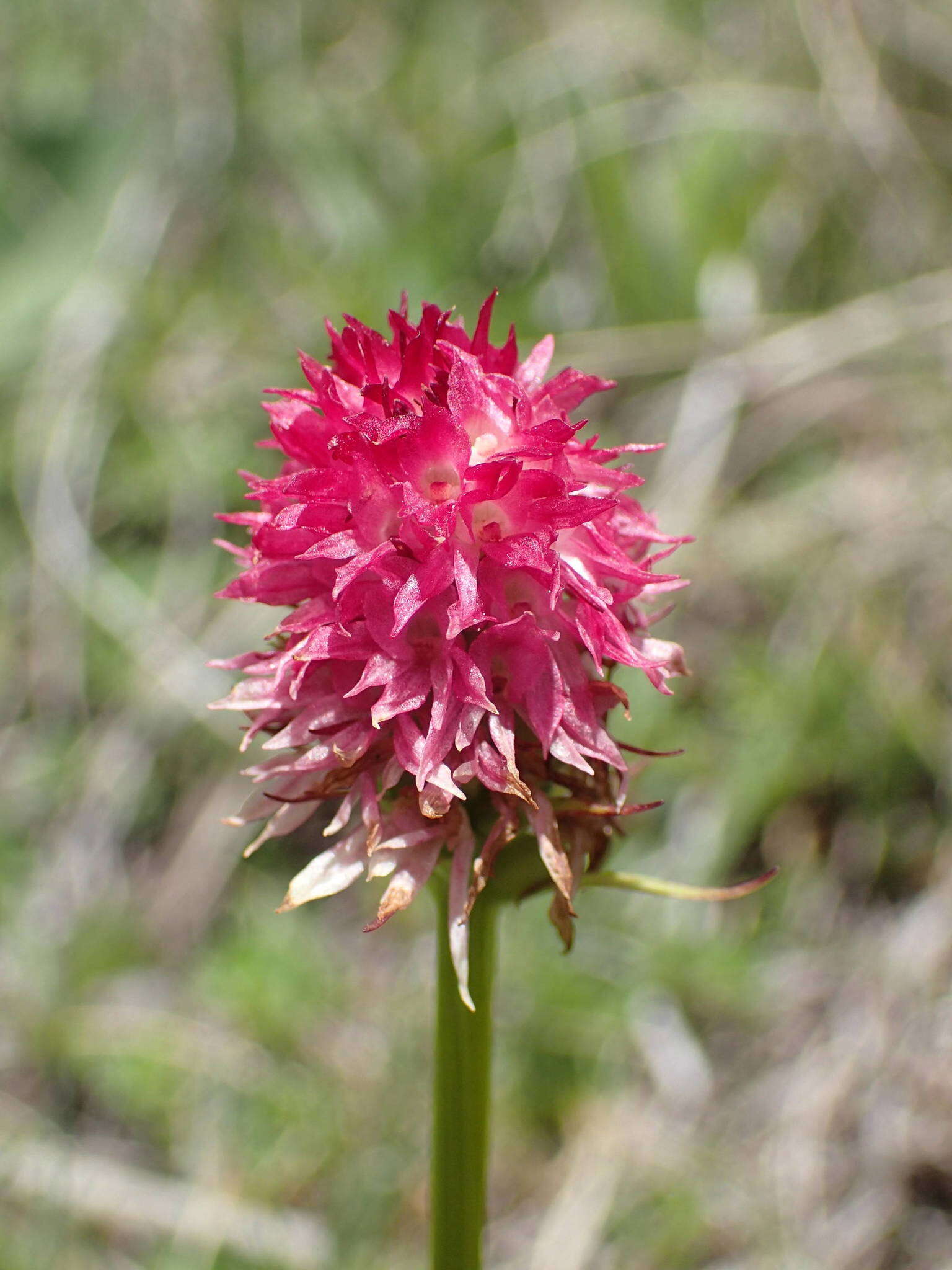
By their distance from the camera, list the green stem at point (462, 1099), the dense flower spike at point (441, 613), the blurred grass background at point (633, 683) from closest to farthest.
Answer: the dense flower spike at point (441, 613), the green stem at point (462, 1099), the blurred grass background at point (633, 683)

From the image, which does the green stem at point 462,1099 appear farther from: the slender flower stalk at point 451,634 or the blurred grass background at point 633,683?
the blurred grass background at point 633,683

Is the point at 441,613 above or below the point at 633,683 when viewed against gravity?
above

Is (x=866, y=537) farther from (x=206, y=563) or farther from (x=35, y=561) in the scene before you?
(x=35, y=561)

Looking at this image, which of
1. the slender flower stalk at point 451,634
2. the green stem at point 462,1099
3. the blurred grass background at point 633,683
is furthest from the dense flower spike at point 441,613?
the blurred grass background at point 633,683

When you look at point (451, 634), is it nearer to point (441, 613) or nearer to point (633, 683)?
point (441, 613)

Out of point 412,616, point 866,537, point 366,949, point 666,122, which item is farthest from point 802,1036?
point 666,122

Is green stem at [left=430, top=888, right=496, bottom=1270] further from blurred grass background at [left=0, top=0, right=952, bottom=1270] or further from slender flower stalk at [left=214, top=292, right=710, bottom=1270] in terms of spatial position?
blurred grass background at [left=0, top=0, right=952, bottom=1270]

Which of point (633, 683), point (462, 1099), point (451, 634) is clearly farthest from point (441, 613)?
point (633, 683)
